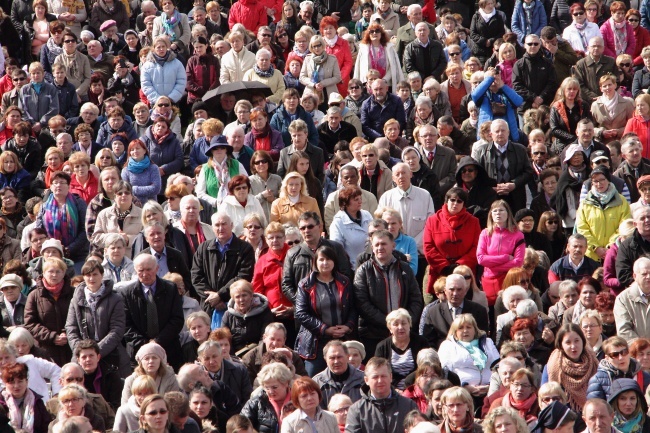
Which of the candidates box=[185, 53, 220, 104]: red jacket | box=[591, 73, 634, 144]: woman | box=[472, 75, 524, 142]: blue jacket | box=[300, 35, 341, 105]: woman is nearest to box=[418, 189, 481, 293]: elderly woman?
box=[472, 75, 524, 142]: blue jacket

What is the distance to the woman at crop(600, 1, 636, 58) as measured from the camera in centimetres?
2064

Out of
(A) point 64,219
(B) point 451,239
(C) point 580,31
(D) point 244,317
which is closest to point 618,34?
(C) point 580,31

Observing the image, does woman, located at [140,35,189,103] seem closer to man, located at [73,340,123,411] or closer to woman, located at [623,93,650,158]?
woman, located at [623,93,650,158]

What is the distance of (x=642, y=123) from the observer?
17.4 metres

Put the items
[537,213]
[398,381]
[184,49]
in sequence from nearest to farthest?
1. [398,381]
2. [537,213]
3. [184,49]

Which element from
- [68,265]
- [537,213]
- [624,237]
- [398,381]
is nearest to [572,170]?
Result: [537,213]

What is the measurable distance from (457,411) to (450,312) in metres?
2.32

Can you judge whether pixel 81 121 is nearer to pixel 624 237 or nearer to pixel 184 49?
pixel 184 49

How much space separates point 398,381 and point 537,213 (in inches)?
148

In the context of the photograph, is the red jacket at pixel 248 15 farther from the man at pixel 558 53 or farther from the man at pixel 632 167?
the man at pixel 632 167

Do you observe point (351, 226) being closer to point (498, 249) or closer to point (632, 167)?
point (498, 249)

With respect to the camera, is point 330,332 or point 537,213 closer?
point 330,332

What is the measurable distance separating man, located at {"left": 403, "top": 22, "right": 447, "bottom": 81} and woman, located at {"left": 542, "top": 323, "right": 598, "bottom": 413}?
25.2 ft

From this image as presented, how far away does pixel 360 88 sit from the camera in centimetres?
1828
